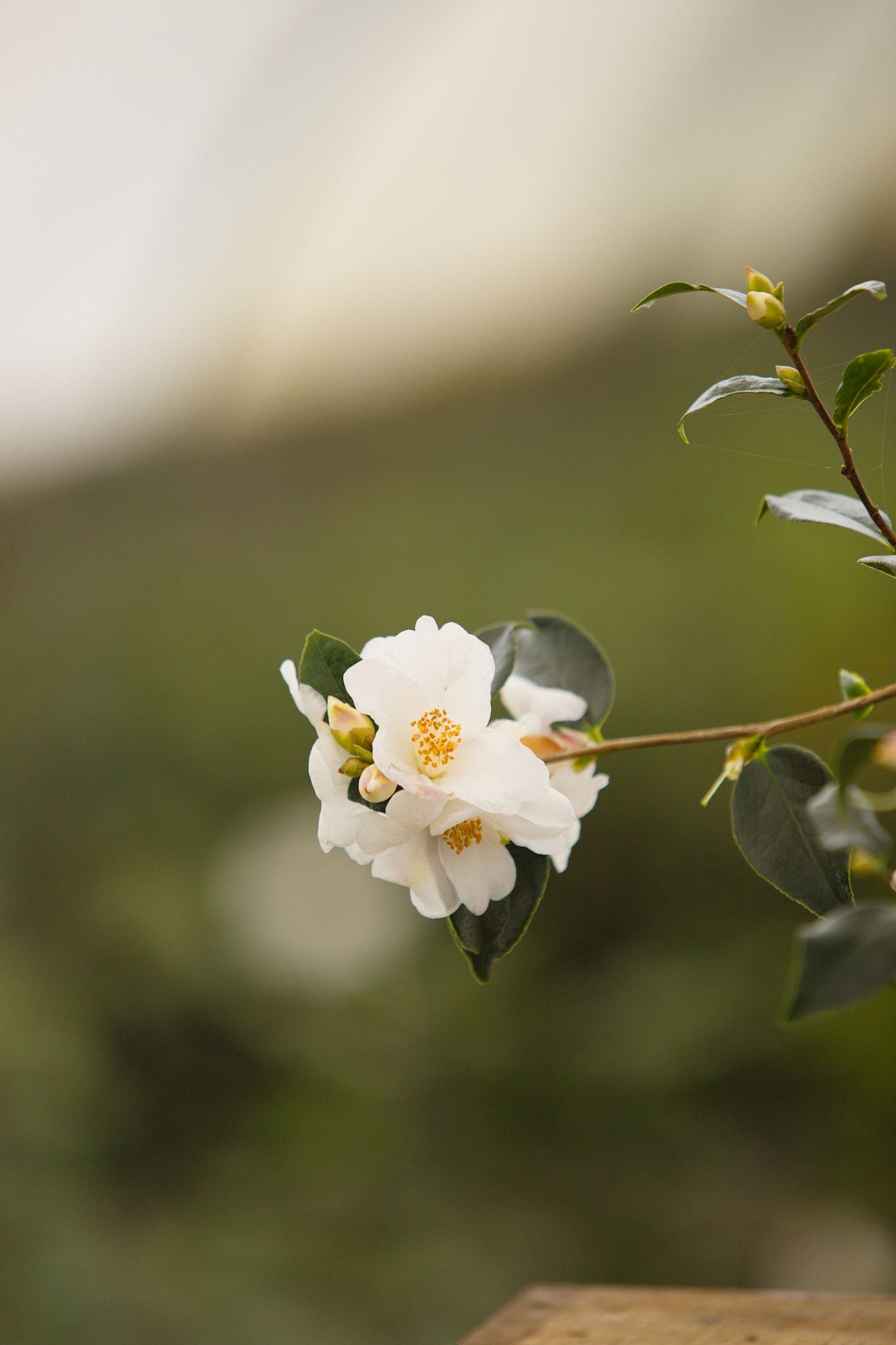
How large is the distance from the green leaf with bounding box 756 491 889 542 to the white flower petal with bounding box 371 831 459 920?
0.59 ft

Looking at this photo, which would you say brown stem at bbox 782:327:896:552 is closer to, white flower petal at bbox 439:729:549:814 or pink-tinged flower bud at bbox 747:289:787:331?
pink-tinged flower bud at bbox 747:289:787:331

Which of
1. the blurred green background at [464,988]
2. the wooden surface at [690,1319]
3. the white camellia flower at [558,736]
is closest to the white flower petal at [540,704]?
the white camellia flower at [558,736]

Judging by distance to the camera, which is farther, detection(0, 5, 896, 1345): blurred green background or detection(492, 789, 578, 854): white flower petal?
detection(0, 5, 896, 1345): blurred green background

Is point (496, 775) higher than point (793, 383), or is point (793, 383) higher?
point (793, 383)

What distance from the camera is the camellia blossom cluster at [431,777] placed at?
1.27 feet

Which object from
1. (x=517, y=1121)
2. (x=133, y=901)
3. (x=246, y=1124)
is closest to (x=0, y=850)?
(x=133, y=901)

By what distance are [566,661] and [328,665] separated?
143 millimetres

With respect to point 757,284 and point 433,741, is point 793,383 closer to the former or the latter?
point 757,284

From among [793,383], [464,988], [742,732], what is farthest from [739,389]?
[464,988]

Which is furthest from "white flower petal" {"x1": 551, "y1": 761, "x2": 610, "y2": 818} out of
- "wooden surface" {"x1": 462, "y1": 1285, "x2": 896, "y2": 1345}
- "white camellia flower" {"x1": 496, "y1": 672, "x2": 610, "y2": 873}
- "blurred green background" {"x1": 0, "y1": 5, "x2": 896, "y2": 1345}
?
"blurred green background" {"x1": 0, "y1": 5, "x2": 896, "y2": 1345}

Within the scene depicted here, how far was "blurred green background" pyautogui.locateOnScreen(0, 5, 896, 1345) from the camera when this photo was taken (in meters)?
1.78

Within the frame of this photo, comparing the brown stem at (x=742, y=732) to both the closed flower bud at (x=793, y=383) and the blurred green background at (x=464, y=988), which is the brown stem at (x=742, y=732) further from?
the blurred green background at (x=464, y=988)

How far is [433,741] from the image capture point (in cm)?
41

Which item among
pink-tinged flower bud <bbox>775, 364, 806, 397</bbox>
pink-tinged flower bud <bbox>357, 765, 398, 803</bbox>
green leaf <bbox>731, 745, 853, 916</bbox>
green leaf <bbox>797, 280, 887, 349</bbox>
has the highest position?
green leaf <bbox>797, 280, 887, 349</bbox>
